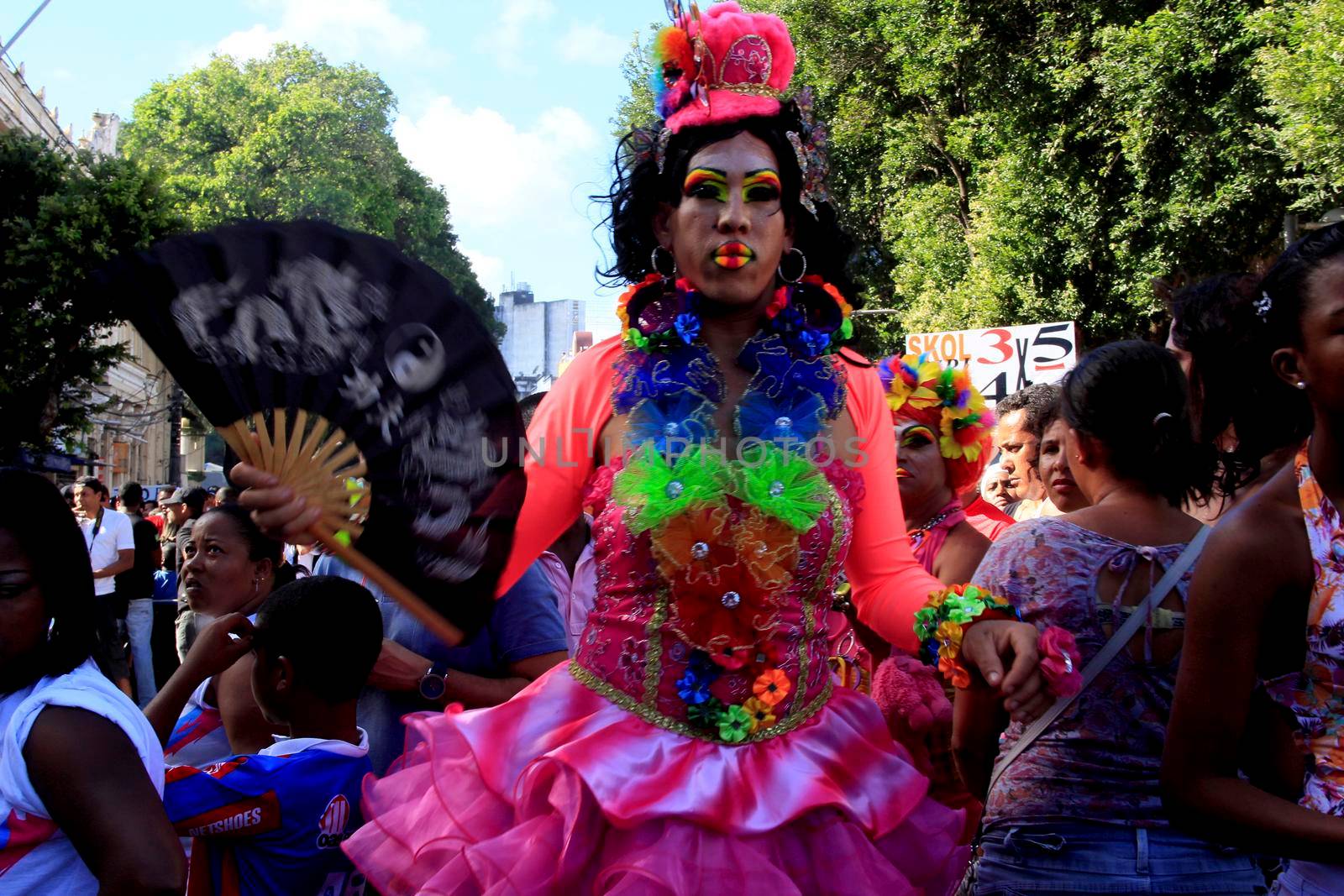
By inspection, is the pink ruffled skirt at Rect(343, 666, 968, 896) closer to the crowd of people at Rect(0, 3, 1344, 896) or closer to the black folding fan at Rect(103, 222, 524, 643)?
the crowd of people at Rect(0, 3, 1344, 896)

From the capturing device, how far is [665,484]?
253 cm

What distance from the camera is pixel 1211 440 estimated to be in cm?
270

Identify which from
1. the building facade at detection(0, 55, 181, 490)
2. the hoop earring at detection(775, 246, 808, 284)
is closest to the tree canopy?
the hoop earring at detection(775, 246, 808, 284)

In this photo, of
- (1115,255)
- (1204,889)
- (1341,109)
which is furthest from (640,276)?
(1115,255)

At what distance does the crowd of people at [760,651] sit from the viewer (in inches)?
77.1

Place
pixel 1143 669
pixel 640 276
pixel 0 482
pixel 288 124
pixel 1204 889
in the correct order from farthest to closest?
1. pixel 288 124
2. pixel 640 276
3. pixel 1143 669
4. pixel 1204 889
5. pixel 0 482

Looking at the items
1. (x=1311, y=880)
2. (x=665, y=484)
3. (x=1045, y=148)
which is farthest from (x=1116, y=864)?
(x=1045, y=148)

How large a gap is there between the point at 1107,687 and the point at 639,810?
106cm

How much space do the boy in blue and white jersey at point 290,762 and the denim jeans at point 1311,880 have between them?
203 centimetres

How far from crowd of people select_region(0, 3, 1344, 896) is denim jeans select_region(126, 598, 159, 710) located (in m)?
7.87

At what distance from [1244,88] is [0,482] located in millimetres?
16422

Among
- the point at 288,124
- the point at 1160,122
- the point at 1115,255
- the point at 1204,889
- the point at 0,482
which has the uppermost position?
the point at 288,124

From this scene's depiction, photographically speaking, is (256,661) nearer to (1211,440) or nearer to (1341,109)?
(1211,440)

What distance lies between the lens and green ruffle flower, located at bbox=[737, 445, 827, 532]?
99.7 inches
